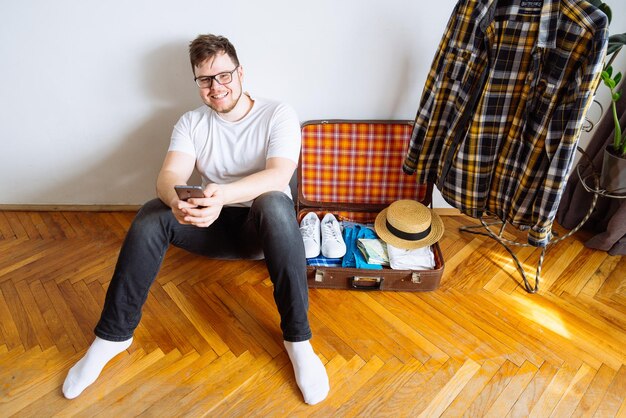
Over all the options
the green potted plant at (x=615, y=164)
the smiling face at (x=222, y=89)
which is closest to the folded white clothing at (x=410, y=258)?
the green potted plant at (x=615, y=164)

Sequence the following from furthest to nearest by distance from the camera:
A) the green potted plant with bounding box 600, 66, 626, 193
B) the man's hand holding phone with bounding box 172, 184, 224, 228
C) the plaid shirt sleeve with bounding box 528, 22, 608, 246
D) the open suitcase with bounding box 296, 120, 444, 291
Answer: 1. the open suitcase with bounding box 296, 120, 444, 291
2. the green potted plant with bounding box 600, 66, 626, 193
3. the man's hand holding phone with bounding box 172, 184, 224, 228
4. the plaid shirt sleeve with bounding box 528, 22, 608, 246

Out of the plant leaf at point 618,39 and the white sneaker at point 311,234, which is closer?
the plant leaf at point 618,39

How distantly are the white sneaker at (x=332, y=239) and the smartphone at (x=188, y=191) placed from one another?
577 millimetres

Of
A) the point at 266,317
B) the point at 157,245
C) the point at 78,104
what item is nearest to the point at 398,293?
the point at 266,317

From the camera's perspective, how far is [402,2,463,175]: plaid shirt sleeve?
1.29 m

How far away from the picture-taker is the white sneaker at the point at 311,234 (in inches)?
60.2

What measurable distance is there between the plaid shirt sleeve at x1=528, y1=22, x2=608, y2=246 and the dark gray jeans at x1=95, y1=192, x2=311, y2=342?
0.79 metres

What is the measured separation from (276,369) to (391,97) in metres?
1.19

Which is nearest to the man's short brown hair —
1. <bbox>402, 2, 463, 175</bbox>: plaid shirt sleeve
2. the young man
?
the young man

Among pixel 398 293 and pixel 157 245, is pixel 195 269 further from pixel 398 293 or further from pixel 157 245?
pixel 398 293

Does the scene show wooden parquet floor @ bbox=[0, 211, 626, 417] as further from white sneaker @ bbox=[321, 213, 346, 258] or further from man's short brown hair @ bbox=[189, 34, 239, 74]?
man's short brown hair @ bbox=[189, 34, 239, 74]

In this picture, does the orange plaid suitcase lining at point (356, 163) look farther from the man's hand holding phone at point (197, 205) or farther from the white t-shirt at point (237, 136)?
the man's hand holding phone at point (197, 205)

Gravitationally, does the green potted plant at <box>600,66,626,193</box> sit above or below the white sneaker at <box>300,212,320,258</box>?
above

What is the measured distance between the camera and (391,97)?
5.53 feet
